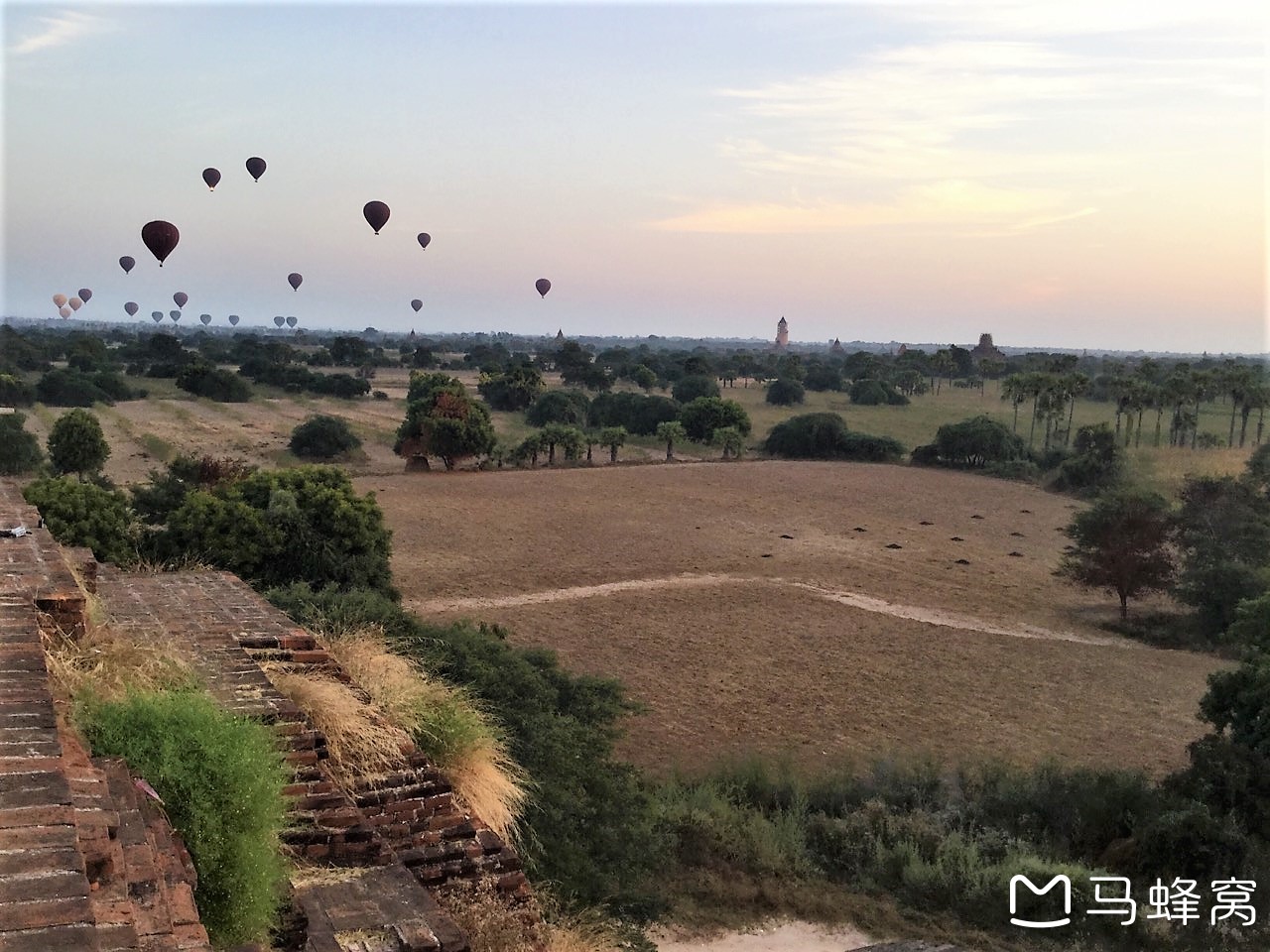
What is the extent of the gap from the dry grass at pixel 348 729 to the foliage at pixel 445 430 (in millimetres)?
36527

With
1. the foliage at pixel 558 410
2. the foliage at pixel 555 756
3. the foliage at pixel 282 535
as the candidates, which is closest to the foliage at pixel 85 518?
the foliage at pixel 282 535

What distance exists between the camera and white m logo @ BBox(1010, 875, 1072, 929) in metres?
9.04

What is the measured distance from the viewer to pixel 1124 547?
24203 mm

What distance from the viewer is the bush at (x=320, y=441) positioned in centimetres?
4428

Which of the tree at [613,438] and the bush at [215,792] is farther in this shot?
the tree at [613,438]

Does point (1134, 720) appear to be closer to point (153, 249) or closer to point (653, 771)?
point (653, 771)

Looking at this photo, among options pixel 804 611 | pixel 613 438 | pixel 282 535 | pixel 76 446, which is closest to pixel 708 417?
pixel 613 438

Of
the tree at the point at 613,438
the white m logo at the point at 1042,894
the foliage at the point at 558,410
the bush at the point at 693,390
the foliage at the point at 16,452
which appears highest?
the bush at the point at 693,390

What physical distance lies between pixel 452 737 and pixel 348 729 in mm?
947

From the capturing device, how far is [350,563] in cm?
1791

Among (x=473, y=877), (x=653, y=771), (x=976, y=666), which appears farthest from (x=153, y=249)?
(x=473, y=877)

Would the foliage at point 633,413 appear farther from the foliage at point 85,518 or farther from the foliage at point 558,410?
the foliage at point 85,518

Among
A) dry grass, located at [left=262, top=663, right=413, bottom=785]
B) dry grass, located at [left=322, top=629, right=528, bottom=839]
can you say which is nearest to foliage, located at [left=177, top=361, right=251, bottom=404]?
dry grass, located at [left=322, top=629, right=528, bottom=839]

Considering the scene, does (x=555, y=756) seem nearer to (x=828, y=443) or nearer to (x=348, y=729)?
(x=348, y=729)
